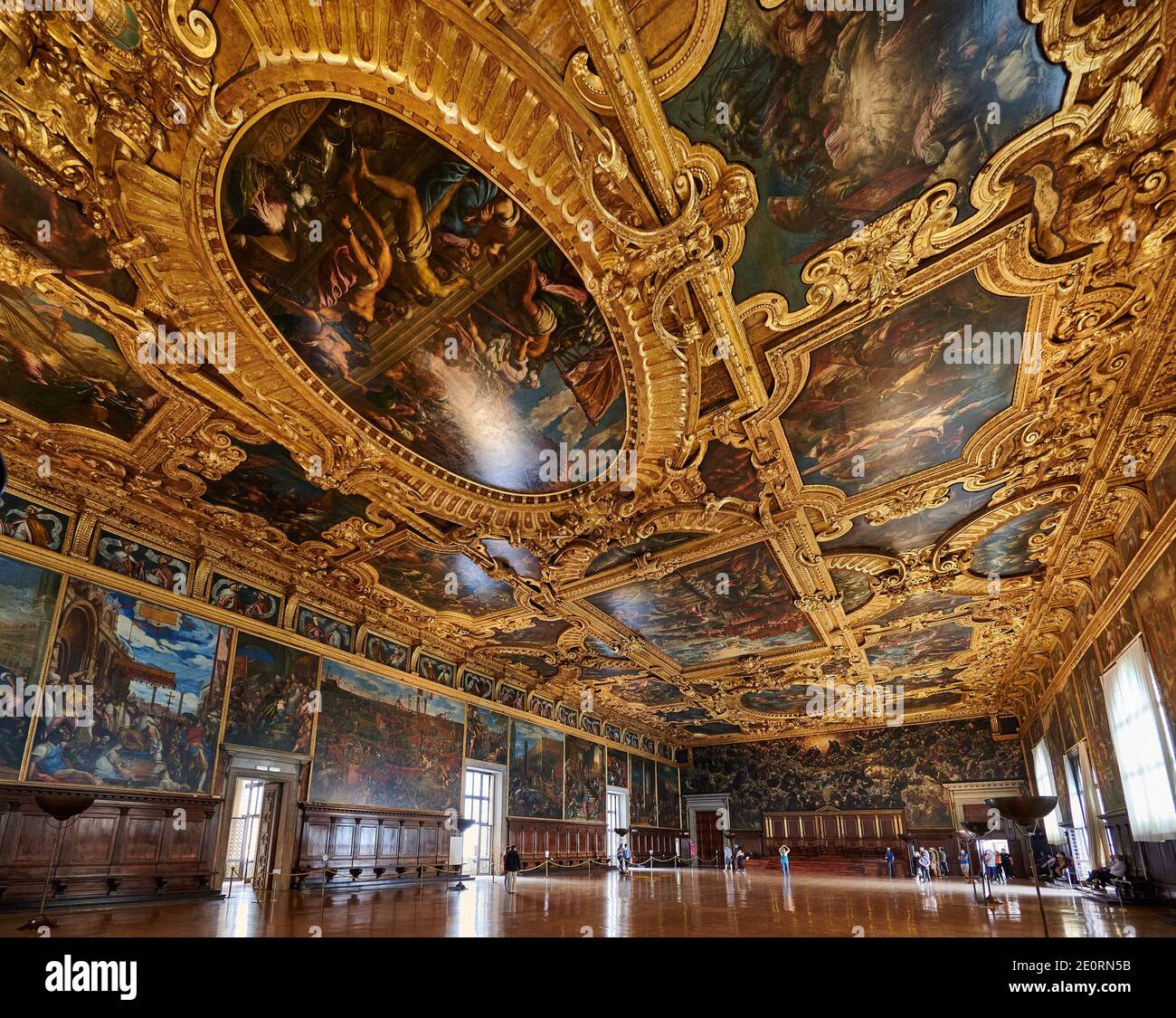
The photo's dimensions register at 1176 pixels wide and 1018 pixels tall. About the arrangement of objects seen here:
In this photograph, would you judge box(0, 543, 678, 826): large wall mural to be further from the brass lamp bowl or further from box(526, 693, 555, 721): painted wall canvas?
the brass lamp bowl

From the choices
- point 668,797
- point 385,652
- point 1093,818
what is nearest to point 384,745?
point 385,652

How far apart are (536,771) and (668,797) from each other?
14.6 m

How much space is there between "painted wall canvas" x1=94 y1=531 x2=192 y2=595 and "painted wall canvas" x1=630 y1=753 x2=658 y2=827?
23.4 metres

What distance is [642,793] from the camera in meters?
31.6

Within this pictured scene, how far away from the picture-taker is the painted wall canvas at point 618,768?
1126 inches

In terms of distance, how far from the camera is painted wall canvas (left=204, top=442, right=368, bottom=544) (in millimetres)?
10750

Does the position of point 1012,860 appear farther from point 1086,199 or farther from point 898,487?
point 1086,199

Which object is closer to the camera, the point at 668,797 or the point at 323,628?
the point at 323,628

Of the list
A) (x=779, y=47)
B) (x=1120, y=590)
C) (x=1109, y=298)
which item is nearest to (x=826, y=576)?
(x=1120, y=590)

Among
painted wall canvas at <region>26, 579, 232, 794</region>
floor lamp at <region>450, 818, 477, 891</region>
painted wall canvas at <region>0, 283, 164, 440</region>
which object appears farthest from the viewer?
floor lamp at <region>450, 818, 477, 891</region>

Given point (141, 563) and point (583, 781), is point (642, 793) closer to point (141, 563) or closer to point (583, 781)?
point (583, 781)

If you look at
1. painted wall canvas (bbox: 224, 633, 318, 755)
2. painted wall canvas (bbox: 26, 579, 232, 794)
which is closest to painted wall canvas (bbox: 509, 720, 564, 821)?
painted wall canvas (bbox: 224, 633, 318, 755)

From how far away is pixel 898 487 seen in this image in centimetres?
1169

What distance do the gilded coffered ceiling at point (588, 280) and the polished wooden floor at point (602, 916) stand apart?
20.5ft
